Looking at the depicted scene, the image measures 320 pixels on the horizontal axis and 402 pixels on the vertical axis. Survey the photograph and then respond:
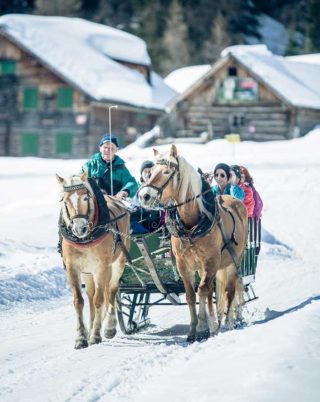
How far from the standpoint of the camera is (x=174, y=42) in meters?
77.9

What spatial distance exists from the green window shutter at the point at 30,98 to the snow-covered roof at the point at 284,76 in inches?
356

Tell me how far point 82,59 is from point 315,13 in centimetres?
3831

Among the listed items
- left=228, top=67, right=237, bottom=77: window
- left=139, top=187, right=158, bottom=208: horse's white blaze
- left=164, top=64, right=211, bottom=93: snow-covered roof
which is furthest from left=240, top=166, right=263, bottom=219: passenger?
left=164, top=64, right=211, bottom=93: snow-covered roof

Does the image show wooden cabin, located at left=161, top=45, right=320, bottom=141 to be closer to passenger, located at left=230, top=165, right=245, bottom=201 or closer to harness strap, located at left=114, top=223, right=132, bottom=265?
passenger, located at left=230, top=165, right=245, bottom=201

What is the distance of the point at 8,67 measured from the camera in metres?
45.0

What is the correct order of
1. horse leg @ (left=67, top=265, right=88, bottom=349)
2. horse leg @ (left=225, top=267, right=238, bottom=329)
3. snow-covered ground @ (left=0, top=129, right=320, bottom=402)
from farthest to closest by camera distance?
horse leg @ (left=225, top=267, right=238, bottom=329) → horse leg @ (left=67, top=265, right=88, bottom=349) → snow-covered ground @ (left=0, top=129, right=320, bottom=402)

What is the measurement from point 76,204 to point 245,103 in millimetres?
36419

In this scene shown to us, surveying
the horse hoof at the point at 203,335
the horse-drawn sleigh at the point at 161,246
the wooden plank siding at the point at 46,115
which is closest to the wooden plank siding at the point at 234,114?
the wooden plank siding at the point at 46,115

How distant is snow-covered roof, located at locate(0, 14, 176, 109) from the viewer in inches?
1698

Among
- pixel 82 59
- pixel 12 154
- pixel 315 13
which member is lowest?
pixel 12 154

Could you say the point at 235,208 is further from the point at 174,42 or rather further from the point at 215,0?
the point at 215,0

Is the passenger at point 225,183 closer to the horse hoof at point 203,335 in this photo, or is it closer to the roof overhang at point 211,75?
the horse hoof at point 203,335

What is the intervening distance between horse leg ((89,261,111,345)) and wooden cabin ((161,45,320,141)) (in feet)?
110

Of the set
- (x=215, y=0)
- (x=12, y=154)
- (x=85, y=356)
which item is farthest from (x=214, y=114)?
(x=215, y=0)
